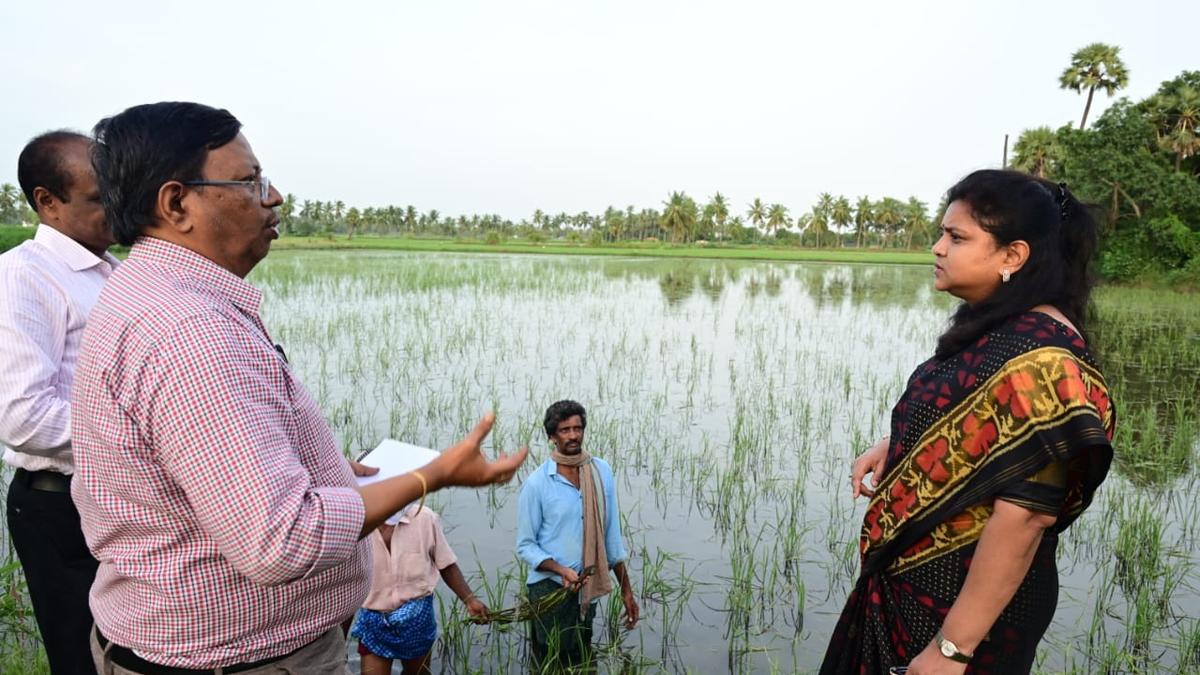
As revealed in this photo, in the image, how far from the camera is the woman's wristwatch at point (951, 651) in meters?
1.45

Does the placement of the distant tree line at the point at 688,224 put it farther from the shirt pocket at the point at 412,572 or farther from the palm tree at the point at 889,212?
the shirt pocket at the point at 412,572

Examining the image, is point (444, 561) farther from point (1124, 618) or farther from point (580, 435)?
point (1124, 618)

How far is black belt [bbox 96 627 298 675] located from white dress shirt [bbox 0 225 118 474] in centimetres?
74

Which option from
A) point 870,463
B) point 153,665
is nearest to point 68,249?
point 153,665

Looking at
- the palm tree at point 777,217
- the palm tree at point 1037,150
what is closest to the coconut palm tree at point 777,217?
the palm tree at point 777,217

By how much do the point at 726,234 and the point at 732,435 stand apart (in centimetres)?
6841

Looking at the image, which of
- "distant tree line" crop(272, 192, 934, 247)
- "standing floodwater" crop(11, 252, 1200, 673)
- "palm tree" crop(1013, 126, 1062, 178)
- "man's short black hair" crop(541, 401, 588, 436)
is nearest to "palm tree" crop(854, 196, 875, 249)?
"distant tree line" crop(272, 192, 934, 247)

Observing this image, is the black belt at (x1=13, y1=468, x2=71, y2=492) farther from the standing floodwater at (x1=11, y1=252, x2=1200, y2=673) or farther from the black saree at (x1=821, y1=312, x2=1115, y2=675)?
the black saree at (x1=821, y1=312, x2=1115, y2=675)

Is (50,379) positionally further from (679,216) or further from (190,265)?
(679,216)

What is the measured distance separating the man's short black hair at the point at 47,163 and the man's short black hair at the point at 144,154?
41.2 inches

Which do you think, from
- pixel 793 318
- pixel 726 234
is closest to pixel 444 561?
pixel 793 318

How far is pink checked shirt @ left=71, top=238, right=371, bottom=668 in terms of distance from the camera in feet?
3.14

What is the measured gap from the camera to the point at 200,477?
0.95 meters

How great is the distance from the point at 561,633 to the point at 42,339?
1.89 m
